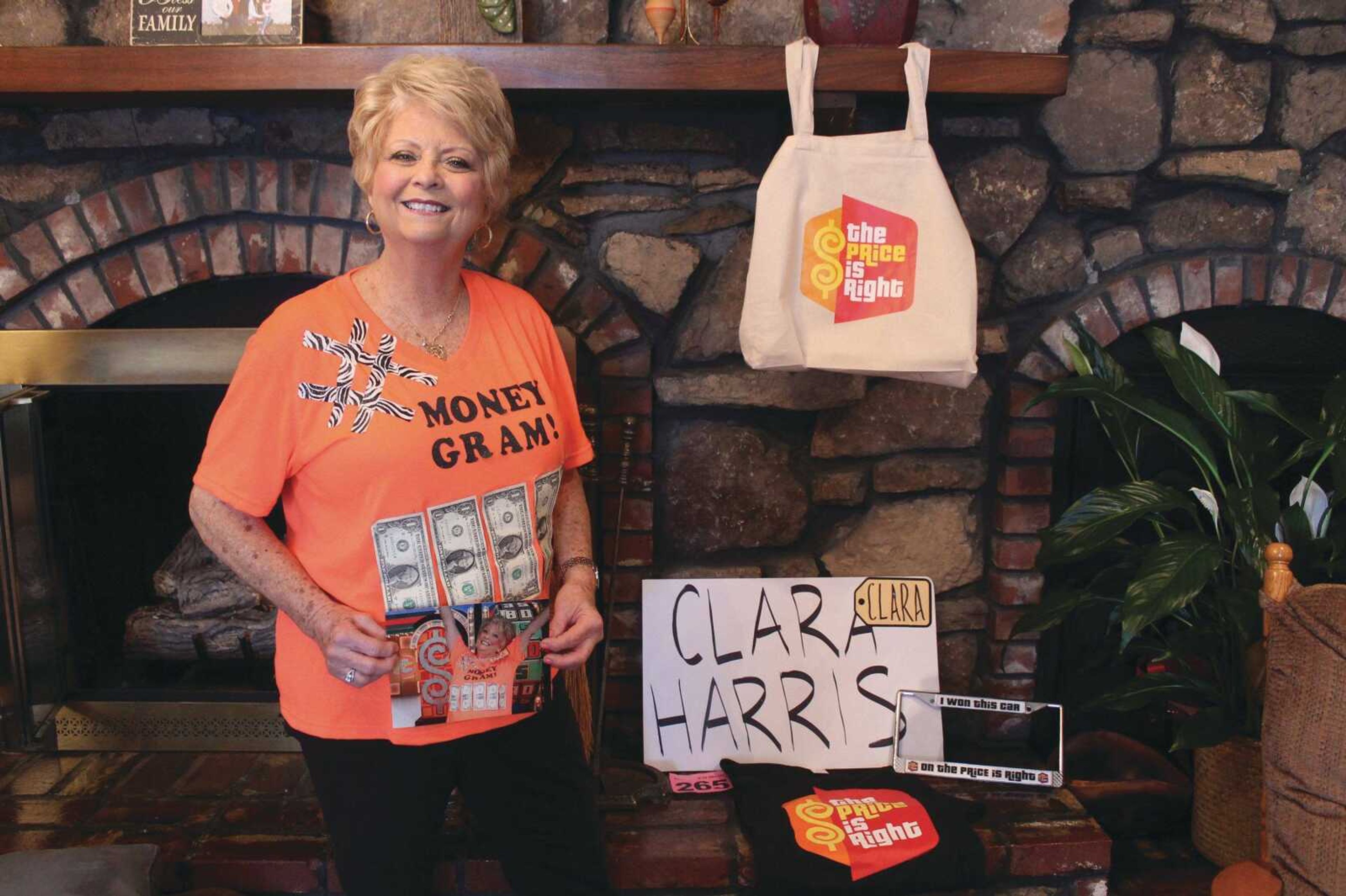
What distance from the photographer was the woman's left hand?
1.34m

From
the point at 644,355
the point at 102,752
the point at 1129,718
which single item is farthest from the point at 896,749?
the point at 102,752

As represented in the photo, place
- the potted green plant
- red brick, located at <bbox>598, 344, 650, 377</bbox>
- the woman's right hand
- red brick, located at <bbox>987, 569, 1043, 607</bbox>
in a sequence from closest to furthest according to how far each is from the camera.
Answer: the woman's right hand, the potted green plant, red brick, located at <bbox>598, 344, 650, 377</bbox>, red brick, located at <bbox>987, 569, 1043, 607</bbox>

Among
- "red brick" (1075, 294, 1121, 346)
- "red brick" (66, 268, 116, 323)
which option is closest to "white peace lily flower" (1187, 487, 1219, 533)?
"red brick" (1075, 294, 1121, 346)

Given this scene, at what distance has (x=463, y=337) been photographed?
4.39 ft

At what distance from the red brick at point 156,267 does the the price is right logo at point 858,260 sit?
1101 millimetres

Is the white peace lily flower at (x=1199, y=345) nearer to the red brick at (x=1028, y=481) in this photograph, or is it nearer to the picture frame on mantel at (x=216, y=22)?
the red brick at (x=1028, y=481)

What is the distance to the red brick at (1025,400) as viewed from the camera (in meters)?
1.92

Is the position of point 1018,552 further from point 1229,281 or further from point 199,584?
point 199,584

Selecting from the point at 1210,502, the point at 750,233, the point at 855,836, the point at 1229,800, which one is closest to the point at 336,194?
the point at 750,233

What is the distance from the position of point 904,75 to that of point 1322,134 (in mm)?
860

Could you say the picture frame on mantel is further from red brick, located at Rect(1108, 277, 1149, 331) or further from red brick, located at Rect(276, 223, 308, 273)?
red brick, located at Rect(1108, 277, 1149, 331)

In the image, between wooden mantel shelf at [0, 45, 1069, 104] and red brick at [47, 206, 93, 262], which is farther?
red brick at [47, 206, 93, 262]

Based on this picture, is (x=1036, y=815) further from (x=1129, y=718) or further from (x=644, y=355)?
(x=644, y=355)

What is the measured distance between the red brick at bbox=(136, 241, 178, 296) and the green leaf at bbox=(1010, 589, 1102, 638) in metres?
1.60
